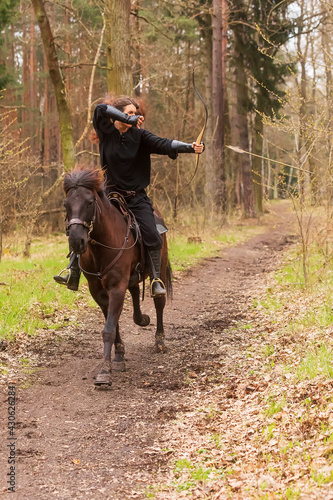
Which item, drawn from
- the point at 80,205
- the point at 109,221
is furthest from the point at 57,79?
the point at 80,205

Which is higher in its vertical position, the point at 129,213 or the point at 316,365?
the point at 129,213

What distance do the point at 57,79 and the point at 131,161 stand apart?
8.20 meters

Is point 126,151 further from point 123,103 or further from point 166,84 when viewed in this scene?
point 166,84

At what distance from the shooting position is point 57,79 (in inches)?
561

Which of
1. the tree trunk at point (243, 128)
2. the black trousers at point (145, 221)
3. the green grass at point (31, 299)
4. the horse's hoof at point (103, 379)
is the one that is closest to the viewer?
the horse's hoof at point (103, 379)

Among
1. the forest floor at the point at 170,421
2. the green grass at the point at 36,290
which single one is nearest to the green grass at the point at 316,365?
the forest floor at the point at 170,421

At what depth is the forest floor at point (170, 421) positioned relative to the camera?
154 inches

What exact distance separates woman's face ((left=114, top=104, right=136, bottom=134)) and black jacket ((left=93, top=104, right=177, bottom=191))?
1.7 inches

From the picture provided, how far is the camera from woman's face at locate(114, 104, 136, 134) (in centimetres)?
682

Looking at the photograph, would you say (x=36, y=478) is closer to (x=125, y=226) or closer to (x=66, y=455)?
(x=66, y=455)

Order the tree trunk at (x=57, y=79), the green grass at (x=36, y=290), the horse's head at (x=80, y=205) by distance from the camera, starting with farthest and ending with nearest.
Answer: the tree trunk at (x=57, y=79)
the green grass at (x=36, y=290)
the horse's head at (x=80, y=205)

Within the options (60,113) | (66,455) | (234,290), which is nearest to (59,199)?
(60,113)

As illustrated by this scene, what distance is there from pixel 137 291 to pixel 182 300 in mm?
3860

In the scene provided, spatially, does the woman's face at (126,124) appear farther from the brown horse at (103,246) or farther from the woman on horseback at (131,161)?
the brown horse at (103,246)
